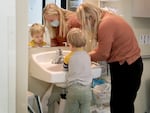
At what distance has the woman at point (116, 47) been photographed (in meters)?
1.91

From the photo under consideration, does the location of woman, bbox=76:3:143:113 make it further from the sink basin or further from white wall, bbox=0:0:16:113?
white wall, bbox=0:0:16:113

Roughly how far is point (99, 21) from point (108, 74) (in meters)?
0.57

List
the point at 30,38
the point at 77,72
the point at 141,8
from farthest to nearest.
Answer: the point at 141,8 → the point at 30,38 → the point at 77,72

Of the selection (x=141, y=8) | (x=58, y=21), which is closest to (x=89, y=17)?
(x=58, y=21)

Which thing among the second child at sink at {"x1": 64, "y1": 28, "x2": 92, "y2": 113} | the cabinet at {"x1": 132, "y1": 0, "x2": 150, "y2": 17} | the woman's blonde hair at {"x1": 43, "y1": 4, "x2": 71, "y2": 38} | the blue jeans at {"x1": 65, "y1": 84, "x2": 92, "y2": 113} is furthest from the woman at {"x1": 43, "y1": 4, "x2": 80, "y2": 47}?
the cabinet at {"x1": 132, "y1": 0, "x2": 150, "y2": 17}

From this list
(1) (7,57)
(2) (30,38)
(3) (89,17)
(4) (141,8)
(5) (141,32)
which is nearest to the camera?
(1) (7,57)

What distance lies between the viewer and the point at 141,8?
2576 mm

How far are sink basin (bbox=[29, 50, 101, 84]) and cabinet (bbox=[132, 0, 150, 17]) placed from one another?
80cm

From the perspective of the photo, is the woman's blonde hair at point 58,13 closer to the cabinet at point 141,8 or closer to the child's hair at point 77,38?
the child's hair at point 77,38

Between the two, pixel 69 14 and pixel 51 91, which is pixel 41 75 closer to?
pixel 51 91

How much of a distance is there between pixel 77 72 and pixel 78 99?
0.21 m

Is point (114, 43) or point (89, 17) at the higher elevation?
point (89, 17)

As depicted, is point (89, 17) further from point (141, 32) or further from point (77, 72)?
point (141, 32)

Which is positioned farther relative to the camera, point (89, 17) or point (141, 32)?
point (141, 32)
